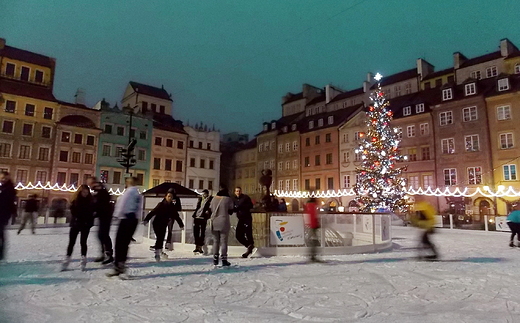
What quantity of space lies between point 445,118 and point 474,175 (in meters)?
6.95

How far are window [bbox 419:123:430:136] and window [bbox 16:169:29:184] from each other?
146 ft

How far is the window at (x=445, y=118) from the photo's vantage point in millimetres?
38453

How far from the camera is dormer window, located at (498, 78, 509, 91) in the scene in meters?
34.9

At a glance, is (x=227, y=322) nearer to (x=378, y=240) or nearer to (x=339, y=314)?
(x=339, y=314)

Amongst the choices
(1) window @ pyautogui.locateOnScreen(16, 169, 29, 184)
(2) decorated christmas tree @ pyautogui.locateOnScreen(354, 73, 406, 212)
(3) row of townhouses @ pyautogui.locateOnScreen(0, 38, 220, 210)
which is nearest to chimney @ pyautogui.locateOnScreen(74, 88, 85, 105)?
(3) row of townhouses @ pyautogui.locateOnScreen(0, 38, 220, 210)

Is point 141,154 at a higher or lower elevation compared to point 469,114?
lower

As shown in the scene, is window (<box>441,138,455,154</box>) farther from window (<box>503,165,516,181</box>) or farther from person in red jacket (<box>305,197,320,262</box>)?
person in red jacket (<box>305,197,320,262</box>)

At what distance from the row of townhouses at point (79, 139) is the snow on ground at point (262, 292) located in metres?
29.2

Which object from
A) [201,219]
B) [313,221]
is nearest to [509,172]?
[313,221]

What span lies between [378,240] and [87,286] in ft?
31.1

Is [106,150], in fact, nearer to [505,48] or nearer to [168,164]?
[168,164]

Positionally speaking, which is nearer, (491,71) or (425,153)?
(425,153)

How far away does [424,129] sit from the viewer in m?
40.7

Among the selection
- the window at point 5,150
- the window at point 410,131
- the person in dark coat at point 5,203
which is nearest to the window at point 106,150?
the window at point 5,150
